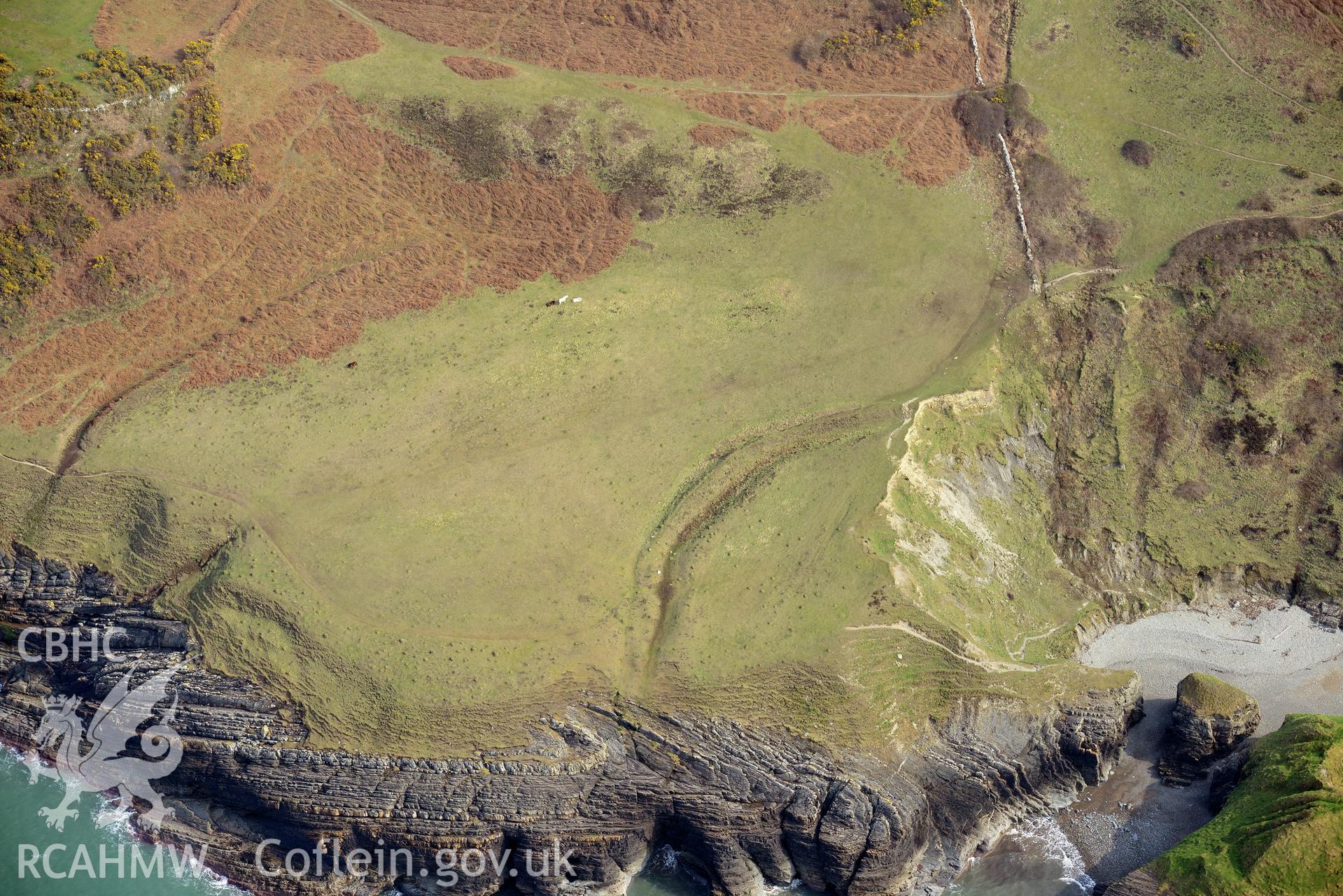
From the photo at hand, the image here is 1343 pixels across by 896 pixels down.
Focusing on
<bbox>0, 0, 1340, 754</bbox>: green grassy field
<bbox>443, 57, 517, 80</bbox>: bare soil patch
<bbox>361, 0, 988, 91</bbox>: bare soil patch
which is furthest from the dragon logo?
<bbox>361, 0, 988, 91</bbox>: bare soil patch

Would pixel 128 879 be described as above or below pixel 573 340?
below

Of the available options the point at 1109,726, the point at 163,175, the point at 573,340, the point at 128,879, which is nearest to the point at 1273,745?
the point at 1109,726

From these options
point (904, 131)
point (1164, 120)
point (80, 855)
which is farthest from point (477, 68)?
point (80, 855)

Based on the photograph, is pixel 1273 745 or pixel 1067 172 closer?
pixel 1273 745

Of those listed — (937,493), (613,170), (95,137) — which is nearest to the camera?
(937,493)

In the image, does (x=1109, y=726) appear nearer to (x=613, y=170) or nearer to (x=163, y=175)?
(x=613, y=170)

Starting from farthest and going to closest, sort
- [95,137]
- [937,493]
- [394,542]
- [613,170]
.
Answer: [613,170]
[95,137]
[937,493]
[394,542]

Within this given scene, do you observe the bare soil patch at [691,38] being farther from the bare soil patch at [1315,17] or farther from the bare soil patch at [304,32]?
the bare soil patch at [1315,17]

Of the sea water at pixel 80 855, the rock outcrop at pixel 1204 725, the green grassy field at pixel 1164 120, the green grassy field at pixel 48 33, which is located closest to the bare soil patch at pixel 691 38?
the green grassy field at pixel 1164 120
